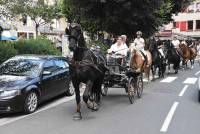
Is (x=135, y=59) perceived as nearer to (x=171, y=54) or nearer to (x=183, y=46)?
(x=171, y=54)

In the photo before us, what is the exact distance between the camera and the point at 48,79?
12.8 metres

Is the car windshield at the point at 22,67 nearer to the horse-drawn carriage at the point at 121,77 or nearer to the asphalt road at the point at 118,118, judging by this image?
the asphalt road at the point at 118,118

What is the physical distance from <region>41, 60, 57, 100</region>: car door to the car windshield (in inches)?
8.6

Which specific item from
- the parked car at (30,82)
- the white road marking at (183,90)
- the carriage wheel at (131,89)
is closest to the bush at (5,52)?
the parked car at (30,82)

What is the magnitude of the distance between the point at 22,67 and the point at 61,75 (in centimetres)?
159

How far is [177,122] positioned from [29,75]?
14.1 ft

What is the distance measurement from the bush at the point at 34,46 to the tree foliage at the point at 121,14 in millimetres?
5954

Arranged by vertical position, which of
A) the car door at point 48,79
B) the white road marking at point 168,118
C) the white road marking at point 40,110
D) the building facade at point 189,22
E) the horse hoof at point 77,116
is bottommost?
the white road marking at point 40,110

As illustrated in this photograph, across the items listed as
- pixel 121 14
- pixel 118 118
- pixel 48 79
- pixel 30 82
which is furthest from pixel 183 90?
pixel 121 14

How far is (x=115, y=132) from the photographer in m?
9.20

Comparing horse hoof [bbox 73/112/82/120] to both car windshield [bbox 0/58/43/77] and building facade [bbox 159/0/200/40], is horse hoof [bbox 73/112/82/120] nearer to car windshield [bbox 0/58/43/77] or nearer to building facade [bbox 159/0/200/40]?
car windshield [bbox 0/58/43/77]

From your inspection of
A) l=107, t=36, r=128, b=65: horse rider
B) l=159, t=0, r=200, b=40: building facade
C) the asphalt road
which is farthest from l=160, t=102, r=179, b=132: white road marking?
l=159, t=0, r=200, b=40: building facade

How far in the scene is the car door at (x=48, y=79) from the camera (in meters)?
12.5

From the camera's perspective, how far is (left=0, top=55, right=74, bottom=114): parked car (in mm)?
11039
